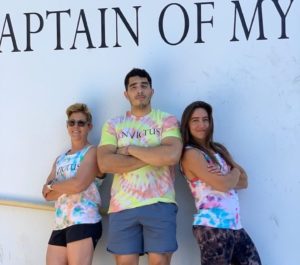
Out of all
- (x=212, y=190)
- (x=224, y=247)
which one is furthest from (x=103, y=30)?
(x=224, y=247)

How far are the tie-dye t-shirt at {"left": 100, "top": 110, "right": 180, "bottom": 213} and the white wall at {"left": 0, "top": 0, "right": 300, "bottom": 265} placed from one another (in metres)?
0.32

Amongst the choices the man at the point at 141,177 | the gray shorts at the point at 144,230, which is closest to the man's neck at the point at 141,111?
the man at the point at 141,177

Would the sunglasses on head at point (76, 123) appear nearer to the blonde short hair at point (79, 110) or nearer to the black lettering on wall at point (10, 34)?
the blonde short hair at point (79, 110)

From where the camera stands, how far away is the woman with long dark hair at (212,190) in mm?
2711

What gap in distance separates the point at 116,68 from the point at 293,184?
3.99ft

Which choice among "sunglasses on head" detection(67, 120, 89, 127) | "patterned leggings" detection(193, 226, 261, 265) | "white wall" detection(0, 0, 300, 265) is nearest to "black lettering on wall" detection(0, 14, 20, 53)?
"white wall" detection(0, 0, 300, 265)

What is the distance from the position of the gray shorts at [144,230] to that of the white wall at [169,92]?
1.40 feet

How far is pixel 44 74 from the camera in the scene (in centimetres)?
334

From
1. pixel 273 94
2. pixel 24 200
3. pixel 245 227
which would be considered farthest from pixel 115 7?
pixel 245 227

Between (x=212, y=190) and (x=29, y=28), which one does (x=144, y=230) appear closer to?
(x=212, y=190)

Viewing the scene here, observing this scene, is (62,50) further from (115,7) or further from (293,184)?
(293,184)

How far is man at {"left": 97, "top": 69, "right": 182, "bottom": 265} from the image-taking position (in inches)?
107

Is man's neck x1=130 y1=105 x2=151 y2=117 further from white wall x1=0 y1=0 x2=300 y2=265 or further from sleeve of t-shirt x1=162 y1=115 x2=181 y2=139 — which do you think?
white wall x1=0 y1=0 x2=300 y2=265

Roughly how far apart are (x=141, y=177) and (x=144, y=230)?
265 mm
